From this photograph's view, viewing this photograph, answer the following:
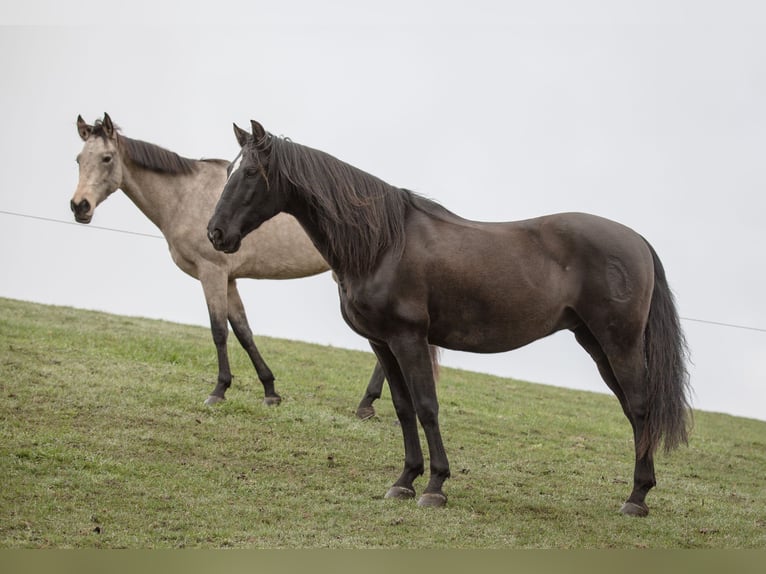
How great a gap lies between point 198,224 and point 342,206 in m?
3.55

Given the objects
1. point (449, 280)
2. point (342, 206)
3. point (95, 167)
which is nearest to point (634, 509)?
point (449, 280)

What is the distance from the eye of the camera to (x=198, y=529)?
573cm

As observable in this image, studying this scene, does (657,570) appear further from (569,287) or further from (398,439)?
(398,439)

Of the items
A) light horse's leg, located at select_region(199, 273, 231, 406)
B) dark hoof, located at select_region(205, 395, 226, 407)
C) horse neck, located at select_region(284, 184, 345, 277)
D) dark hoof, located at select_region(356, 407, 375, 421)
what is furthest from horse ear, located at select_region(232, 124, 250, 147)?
dark hoof, located at select_region(356, 407, 375, 421)

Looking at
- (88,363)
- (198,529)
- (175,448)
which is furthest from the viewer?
(88,363)

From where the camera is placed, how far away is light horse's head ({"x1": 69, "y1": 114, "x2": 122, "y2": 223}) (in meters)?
9.07

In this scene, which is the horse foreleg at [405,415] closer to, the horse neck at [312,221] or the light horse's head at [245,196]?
the horse neck at [312,221]

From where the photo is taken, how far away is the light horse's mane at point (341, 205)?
20.9 ft

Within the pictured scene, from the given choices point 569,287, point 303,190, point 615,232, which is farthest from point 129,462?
point 615,232

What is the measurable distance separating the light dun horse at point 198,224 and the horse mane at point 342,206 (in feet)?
10.5

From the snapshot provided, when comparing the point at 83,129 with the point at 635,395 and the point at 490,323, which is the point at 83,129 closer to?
the point at 490,323

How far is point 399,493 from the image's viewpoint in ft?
21.8

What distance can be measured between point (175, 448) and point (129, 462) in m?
0.65

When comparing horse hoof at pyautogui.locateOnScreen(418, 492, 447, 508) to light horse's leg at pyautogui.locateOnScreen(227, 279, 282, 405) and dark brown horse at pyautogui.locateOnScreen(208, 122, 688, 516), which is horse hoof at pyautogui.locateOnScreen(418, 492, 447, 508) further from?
light horse's leg at pyautogui.locateOnScreen(227, 279, 282, 405)
